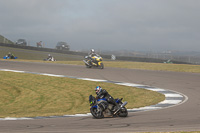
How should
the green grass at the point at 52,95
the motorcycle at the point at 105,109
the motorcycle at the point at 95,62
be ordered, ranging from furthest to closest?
1. the motorcycle at the point at 95,62
2. the green grass at the point at 52,95
3. the motorcycle at the point at 105,109

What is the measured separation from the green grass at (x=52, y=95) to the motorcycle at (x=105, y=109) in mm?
2425

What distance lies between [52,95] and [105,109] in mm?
7233

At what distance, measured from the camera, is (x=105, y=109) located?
980 centimetres

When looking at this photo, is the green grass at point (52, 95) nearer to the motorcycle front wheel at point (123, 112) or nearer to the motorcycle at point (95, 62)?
the motorcycle front wheel at point (123, 112)

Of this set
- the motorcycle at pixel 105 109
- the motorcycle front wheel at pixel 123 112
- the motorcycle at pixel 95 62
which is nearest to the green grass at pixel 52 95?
the motorcycle at pixel 105 109

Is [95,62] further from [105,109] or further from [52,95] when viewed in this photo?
[105,109]

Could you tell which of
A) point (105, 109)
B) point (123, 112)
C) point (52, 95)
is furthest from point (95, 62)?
point (123, 112)

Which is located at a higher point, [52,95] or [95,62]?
[95,62]

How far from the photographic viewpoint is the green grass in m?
13.8

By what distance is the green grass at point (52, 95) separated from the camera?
13805 millimetres

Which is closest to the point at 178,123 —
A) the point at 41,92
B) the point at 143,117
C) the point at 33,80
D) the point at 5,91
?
the point at 143,117

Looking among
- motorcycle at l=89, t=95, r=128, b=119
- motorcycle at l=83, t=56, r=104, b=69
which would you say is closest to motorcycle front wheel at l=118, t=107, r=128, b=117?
motorcycle at l=89, t=95, r=128, b=119

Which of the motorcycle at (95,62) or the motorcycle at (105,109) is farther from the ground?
the motorcycle at (95,62)

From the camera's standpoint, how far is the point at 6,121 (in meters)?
9.23
